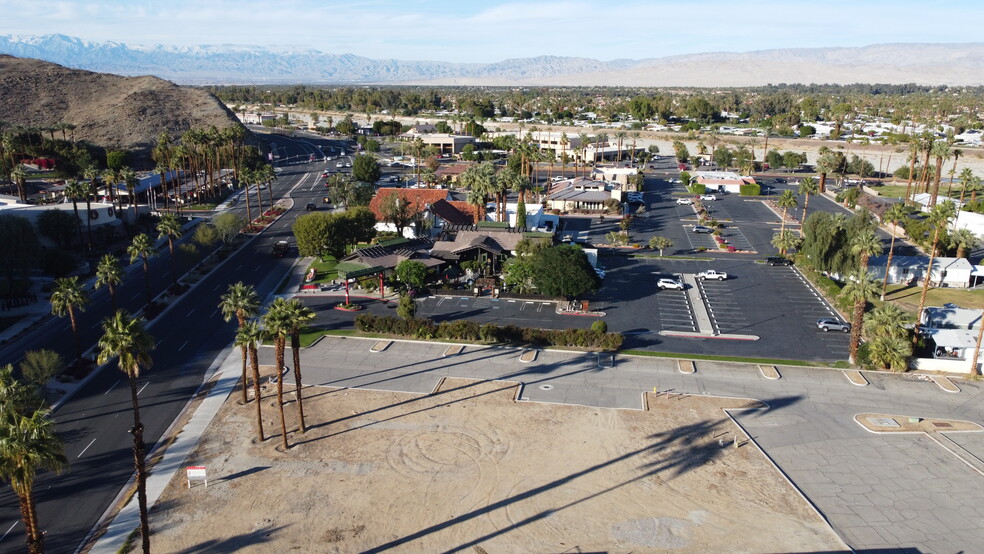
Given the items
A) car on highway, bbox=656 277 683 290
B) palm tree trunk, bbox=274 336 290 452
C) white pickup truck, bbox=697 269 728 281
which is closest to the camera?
palm tree trunk, bbox=274 336 290 452

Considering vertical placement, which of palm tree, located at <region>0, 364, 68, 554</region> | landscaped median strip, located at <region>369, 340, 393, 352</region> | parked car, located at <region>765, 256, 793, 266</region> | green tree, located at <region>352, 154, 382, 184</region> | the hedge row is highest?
green tree, located at <region>352, 154, 382, 184</region>

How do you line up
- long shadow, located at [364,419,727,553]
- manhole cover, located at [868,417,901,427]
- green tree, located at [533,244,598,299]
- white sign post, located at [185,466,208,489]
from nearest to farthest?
long shadow, located at [364,419,727,553] → white sign post, located at [185,466,208,489] → manhole cover, located at [868,417,901,427] → green tree, located at [533,244,598,299]

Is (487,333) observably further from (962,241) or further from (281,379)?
(962,241)

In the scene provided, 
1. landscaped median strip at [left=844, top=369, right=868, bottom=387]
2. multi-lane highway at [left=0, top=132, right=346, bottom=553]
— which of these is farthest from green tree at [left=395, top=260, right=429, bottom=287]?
landscaped median strip at [left=844, top=369, right=868, bottom=387]

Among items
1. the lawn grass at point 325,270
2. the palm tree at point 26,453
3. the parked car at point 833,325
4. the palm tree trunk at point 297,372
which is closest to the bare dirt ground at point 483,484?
the palm tree trunk at point 297,372

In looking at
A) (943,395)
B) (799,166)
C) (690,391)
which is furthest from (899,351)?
(799,166)

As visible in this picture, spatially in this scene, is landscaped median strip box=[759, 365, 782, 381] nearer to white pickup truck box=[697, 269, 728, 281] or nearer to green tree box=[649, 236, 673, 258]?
white pickup truck box=[697, 269, 728, 281]

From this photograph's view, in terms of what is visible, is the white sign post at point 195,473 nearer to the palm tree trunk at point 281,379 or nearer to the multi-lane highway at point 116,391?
the multi-lane highway at point 116,391

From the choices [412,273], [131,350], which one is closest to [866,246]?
[412,273]
